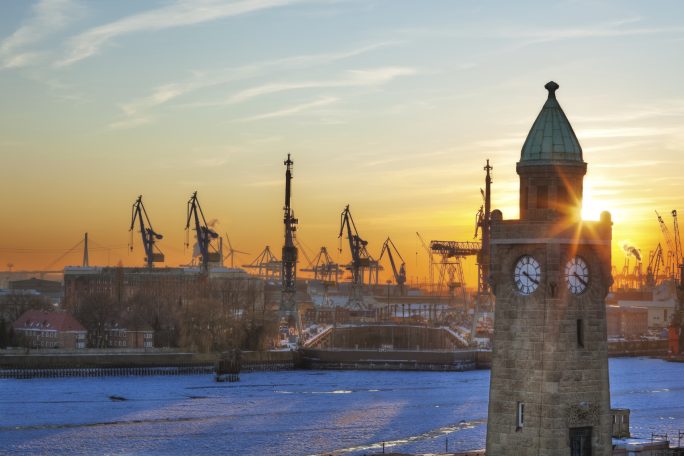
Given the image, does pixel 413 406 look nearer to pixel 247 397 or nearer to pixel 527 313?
pixel 247 397

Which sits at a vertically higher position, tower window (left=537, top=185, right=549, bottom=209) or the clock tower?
tower window (left=537, top=185, right=549, bottom=209)

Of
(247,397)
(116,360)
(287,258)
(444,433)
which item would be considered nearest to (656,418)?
(444,433)

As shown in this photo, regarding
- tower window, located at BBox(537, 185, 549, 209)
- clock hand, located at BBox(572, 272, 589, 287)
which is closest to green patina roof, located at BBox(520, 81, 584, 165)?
tower window, located at BBox(537, 185, 549, 209)

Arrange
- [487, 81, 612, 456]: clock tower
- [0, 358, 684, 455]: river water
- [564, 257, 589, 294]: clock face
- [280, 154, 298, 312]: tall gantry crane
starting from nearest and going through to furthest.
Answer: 1. [487, 81, 612, 456]: clock tower
2. [564, 257, 589, 294]: clock face
3. [0, 358, 684, 455]: river water
4. [280, 154, 298, 312]: tall gantry crane

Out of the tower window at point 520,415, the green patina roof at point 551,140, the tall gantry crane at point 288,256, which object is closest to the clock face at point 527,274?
the green patina roof at point 551,140

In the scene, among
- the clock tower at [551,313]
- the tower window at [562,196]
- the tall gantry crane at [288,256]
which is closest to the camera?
the clock tower at [551,313]

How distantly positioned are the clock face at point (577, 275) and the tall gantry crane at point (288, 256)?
5416 inches

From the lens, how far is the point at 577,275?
81.1 ft

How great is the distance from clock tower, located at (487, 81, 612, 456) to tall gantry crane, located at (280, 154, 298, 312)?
137m

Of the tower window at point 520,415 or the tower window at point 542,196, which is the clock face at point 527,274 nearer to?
the tower window at point 542,196

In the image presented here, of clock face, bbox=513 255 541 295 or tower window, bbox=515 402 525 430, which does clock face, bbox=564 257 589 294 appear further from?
tower window, bbox=515 402 525 430

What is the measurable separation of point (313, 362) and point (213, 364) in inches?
506

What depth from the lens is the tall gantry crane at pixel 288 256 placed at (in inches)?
6393

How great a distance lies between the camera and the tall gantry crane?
162m
